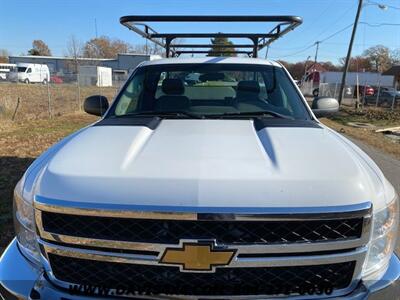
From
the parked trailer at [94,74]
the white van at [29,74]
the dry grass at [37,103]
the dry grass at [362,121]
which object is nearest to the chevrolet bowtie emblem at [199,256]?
the dry grass at [362,121]

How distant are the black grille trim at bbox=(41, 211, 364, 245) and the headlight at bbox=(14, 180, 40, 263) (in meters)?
0.24

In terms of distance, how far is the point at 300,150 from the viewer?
2.38m

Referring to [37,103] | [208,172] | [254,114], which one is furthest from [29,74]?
[208,172]

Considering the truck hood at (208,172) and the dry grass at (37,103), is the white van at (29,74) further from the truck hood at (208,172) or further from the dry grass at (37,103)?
the truck hood at (208,172)

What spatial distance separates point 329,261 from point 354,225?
195 mm

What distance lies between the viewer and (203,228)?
6.16ft

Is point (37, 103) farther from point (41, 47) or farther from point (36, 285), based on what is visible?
point (41, 47)

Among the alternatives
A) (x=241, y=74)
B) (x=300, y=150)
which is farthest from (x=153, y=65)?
(x=300, y=150)

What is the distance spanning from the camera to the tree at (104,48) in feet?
319

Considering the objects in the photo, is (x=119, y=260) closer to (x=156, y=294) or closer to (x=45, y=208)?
(x=156, y=294)

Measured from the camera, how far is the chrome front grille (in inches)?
73.8

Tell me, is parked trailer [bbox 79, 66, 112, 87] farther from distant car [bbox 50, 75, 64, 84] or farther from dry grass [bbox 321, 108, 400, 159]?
dry grass [bbox 321, 108, 400, 159]

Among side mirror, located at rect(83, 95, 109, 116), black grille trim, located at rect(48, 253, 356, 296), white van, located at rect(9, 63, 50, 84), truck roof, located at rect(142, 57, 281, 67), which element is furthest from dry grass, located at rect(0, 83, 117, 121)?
white van, located at rect(9, 63, 50, 84)

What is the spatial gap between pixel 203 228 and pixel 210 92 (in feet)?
8.23
